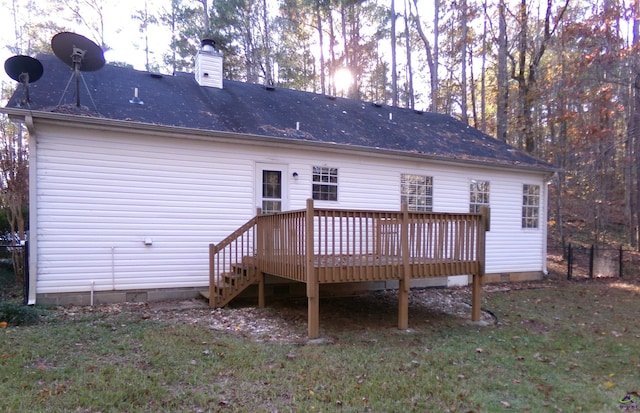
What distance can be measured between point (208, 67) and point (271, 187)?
14.0 ft

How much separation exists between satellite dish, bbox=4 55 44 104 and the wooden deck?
435 cm

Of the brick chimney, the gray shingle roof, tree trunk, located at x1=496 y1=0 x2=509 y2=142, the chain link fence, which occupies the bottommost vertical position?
the chain link fence

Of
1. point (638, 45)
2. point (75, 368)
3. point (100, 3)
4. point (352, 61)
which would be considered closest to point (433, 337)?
point (75, 368)

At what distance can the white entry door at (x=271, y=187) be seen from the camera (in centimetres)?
833

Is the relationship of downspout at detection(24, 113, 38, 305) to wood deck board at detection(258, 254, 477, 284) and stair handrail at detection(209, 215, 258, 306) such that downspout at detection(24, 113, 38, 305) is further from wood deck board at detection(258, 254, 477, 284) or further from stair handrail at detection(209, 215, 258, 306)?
wood deck board at detection(258, 254, 477, 284)

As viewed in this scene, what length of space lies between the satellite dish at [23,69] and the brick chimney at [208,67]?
12.7ft

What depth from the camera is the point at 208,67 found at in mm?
10492

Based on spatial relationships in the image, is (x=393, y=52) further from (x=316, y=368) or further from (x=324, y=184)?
(x=316, y=368)

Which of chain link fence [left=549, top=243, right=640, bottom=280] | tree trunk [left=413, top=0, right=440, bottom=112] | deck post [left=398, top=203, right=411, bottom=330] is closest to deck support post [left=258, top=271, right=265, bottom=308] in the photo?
deck post [left=398, top=203, right=411, bottom=330]

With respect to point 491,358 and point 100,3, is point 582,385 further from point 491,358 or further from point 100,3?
point 100,3

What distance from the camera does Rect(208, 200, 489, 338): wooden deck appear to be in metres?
5.62

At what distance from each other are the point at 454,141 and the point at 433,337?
719 centimetres

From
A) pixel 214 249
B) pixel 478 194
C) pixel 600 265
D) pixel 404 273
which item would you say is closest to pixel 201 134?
pixel 214 249

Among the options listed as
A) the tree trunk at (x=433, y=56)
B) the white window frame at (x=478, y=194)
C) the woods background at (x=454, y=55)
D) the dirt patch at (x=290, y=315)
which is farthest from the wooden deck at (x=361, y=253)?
the tree trunk at (x=433, y=56)
